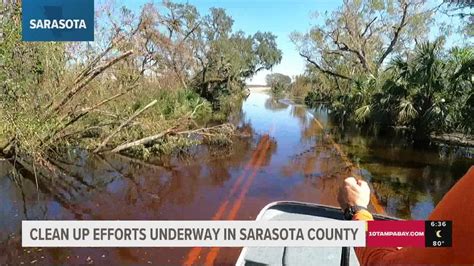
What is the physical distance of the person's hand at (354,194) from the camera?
52.7 inches

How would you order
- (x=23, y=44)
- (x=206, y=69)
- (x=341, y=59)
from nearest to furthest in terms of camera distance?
(x=23, y=44) → (x=206, y=69) → (x=341, y=59)

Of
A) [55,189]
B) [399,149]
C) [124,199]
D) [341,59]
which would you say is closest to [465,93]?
[399,149]

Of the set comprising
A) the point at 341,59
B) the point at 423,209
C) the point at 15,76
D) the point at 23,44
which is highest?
the point at 341,59

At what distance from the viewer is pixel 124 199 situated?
4.88 meters

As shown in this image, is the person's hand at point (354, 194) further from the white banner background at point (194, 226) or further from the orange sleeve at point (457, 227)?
the white banner background at point (194, 226)

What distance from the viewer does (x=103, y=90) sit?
6.89 meters

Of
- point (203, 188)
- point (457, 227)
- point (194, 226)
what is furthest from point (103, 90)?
point (457, 227)

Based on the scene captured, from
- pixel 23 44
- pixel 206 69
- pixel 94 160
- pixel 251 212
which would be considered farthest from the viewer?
pixel 206 69

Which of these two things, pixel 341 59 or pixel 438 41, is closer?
pixel 438 41

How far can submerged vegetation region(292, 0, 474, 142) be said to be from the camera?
33.3ft

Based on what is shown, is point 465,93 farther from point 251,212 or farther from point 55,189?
point 55,189

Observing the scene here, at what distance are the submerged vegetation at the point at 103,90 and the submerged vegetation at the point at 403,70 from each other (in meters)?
3.04

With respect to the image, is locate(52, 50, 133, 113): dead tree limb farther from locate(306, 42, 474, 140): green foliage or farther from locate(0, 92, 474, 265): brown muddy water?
locate(306, 42, 474, 140): green foliage

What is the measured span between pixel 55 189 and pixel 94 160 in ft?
6.15
